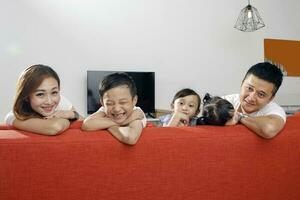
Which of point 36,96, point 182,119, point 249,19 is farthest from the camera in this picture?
point 249,19

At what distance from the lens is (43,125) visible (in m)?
1.04

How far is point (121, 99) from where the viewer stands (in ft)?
4.62

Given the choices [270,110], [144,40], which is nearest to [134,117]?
[270,110]

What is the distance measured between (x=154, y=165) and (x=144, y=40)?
3.62 meters

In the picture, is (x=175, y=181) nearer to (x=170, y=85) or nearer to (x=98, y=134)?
(x=98, y=134)

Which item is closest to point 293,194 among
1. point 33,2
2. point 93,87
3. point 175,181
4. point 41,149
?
point 175,181

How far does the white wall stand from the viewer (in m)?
3.96

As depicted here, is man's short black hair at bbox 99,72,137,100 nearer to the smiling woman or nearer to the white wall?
the smiling woman

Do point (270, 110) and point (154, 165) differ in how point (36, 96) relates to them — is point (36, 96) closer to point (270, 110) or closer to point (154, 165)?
point (154, 165)

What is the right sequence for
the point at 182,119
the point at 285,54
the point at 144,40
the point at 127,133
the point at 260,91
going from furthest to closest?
the point at 285,54 < the point at 144,40 < the point at 182,119 < the point at 260,91 < the point at 127,133

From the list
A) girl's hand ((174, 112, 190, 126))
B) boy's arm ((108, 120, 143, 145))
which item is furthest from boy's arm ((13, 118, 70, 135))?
girl's hand ((174, 112, 190, 126))

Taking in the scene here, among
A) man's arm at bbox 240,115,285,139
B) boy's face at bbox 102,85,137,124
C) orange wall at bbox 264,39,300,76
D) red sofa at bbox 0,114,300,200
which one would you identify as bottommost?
red sofa at bbox 0,114,300,200

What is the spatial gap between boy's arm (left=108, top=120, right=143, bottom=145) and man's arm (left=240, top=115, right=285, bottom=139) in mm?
445

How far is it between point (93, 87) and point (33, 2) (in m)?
1.30
